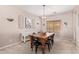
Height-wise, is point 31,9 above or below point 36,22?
above

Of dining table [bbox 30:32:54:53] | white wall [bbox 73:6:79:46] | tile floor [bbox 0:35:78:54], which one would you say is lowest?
tile floor [bbox 0:35:78:54]

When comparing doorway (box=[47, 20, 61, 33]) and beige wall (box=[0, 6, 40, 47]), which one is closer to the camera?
beige wall (box=[0, 6, 40, 47])

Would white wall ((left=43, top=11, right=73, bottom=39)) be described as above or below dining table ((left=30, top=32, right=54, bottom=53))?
above

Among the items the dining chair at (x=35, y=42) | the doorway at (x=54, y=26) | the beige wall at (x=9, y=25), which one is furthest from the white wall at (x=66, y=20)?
the beige wall at (x=9, y=25)

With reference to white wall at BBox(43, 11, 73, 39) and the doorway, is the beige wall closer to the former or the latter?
the doorway

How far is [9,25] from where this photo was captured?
6.63ft

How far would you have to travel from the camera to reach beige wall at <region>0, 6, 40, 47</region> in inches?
78.4

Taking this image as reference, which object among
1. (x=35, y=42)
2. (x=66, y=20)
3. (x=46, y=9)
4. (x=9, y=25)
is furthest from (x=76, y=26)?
(x=9, y=25)

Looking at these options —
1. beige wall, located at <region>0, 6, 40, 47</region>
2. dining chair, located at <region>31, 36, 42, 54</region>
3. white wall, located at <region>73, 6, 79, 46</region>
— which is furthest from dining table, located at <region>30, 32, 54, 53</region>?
white wall, located at <region>73, 6, 79, 46</region>

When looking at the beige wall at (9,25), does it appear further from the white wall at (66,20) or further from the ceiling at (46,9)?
the white wall at (66,20)
